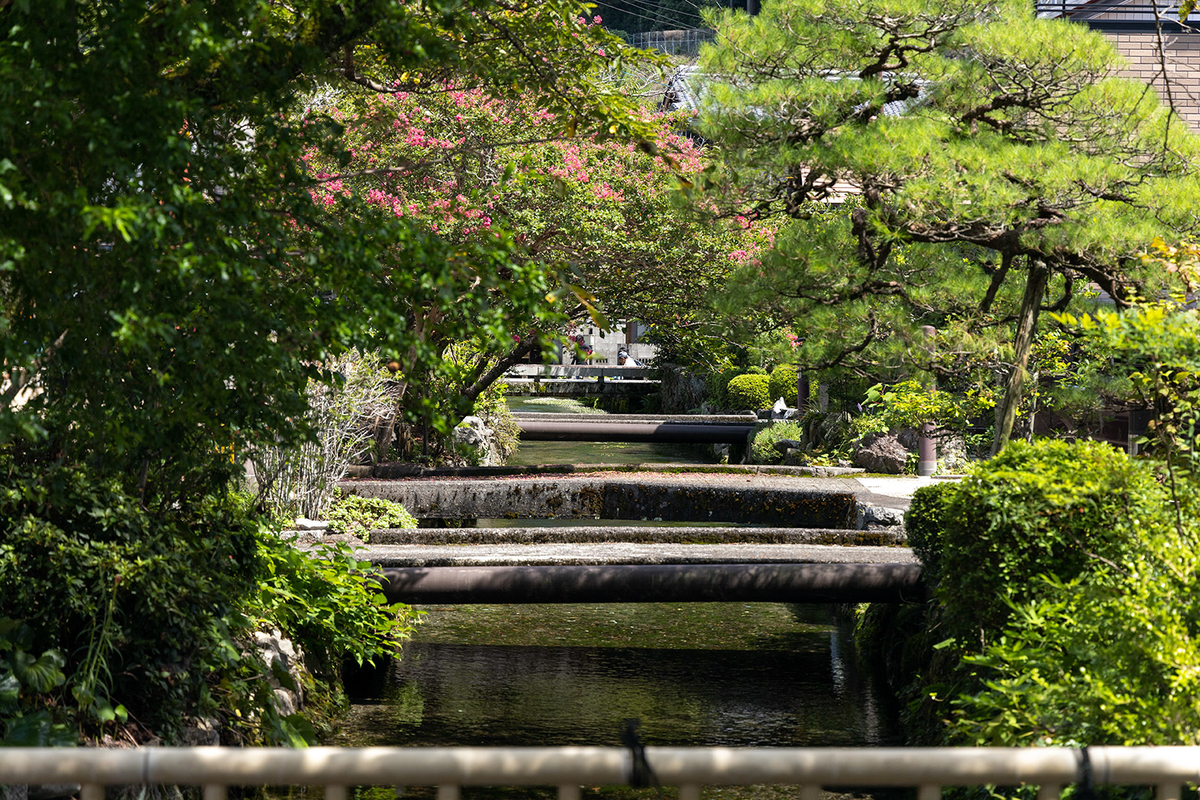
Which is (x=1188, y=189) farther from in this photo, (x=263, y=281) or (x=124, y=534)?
(x=124, y=534)

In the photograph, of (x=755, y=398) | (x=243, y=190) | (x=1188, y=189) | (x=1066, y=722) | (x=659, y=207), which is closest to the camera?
(x=243, y=190)

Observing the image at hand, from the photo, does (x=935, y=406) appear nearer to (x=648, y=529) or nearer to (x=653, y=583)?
(x=648, y=529)

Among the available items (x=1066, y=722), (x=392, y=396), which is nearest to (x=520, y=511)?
(x=392, y=396)

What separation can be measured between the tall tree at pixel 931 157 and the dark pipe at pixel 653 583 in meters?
1.35

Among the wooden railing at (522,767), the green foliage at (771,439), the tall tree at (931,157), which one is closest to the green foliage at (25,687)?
the wooden railing at (522,767)

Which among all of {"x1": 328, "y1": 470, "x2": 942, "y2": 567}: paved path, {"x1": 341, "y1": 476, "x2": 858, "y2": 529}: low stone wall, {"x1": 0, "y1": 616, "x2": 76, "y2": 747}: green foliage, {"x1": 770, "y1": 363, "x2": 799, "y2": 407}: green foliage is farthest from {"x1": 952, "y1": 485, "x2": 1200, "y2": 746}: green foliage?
{"x1": 770, "y1": 363, "x2": 799, "y2": 407}: green foliage

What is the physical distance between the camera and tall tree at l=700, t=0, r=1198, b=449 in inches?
268

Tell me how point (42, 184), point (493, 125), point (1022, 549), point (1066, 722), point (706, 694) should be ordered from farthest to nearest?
point (493, 125), point (706, 694), point (1022, 549), point (1066, 722), point (42, 184)

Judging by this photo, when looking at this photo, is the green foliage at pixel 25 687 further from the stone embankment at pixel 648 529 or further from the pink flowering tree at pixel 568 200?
the pink flowering tree at pixel 568 200

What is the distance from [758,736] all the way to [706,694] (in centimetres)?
91

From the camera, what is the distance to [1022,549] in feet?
17.7

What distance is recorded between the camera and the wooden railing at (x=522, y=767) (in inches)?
79.5

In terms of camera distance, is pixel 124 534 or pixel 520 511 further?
pixel 520 511

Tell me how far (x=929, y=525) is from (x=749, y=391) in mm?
17338
